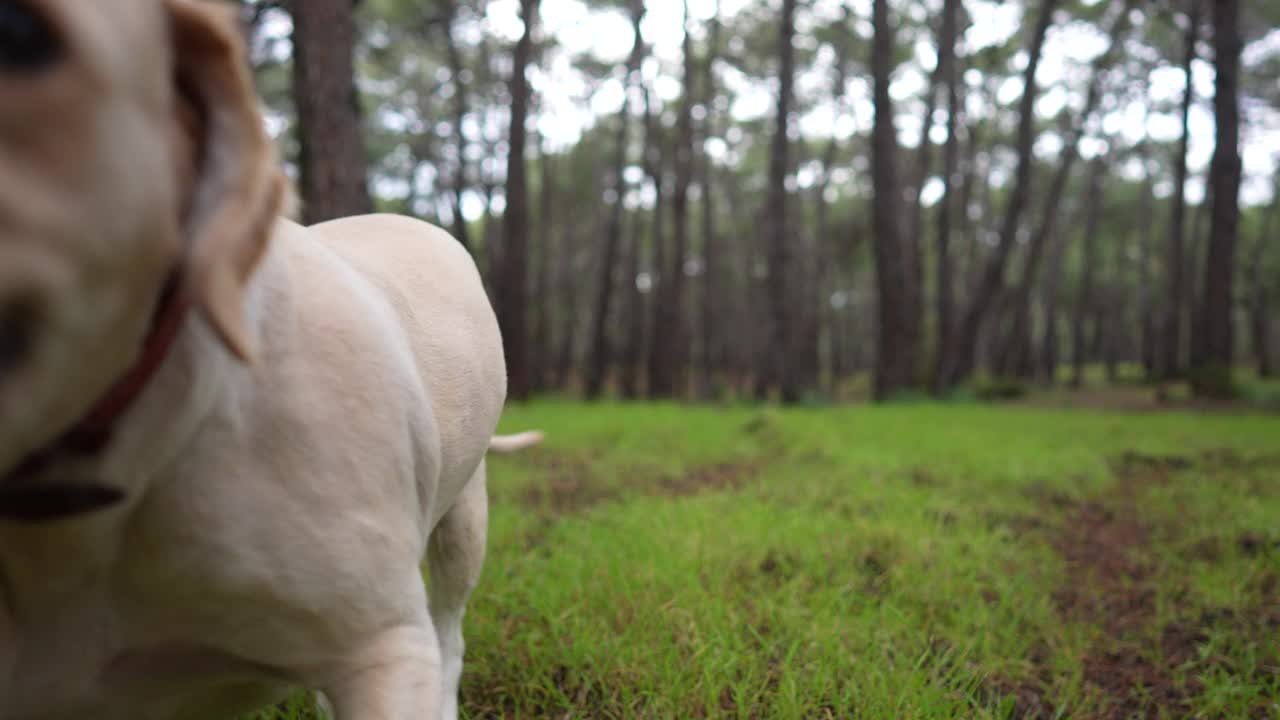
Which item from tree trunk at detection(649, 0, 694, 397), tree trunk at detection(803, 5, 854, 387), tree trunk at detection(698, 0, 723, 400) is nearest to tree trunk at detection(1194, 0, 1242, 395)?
tree trunk at detection(803, 5, 854, 387)

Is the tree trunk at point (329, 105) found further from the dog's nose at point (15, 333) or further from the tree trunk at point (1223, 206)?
the tree trunk at point (1223, 206)

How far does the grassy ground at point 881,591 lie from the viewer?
2.38m

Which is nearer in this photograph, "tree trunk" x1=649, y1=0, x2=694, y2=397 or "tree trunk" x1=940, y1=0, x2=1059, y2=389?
"tree trunk" x1=940, y1=0, x2=1059, y2=389

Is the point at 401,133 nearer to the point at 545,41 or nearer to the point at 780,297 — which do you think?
the point at 545,41

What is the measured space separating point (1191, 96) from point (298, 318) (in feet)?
62.1

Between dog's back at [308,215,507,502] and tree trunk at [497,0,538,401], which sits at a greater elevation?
tree trunk at [497,0,538,401]

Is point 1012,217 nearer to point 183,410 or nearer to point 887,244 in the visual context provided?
point 887,244

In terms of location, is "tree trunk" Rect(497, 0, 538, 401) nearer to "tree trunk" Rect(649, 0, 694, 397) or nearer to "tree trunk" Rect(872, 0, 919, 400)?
"tree trunk" Rect(649, 0, 694, 397)

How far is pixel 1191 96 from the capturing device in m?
16.1

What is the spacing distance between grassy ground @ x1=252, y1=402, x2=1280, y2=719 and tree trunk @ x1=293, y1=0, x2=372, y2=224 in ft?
7.24

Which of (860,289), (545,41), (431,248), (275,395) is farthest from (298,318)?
(860,289)

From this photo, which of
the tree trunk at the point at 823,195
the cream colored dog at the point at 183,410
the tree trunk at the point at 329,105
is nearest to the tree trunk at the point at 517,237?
the tree trunk at the point at 329,105

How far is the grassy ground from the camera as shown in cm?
238

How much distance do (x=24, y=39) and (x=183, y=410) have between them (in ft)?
1.49
